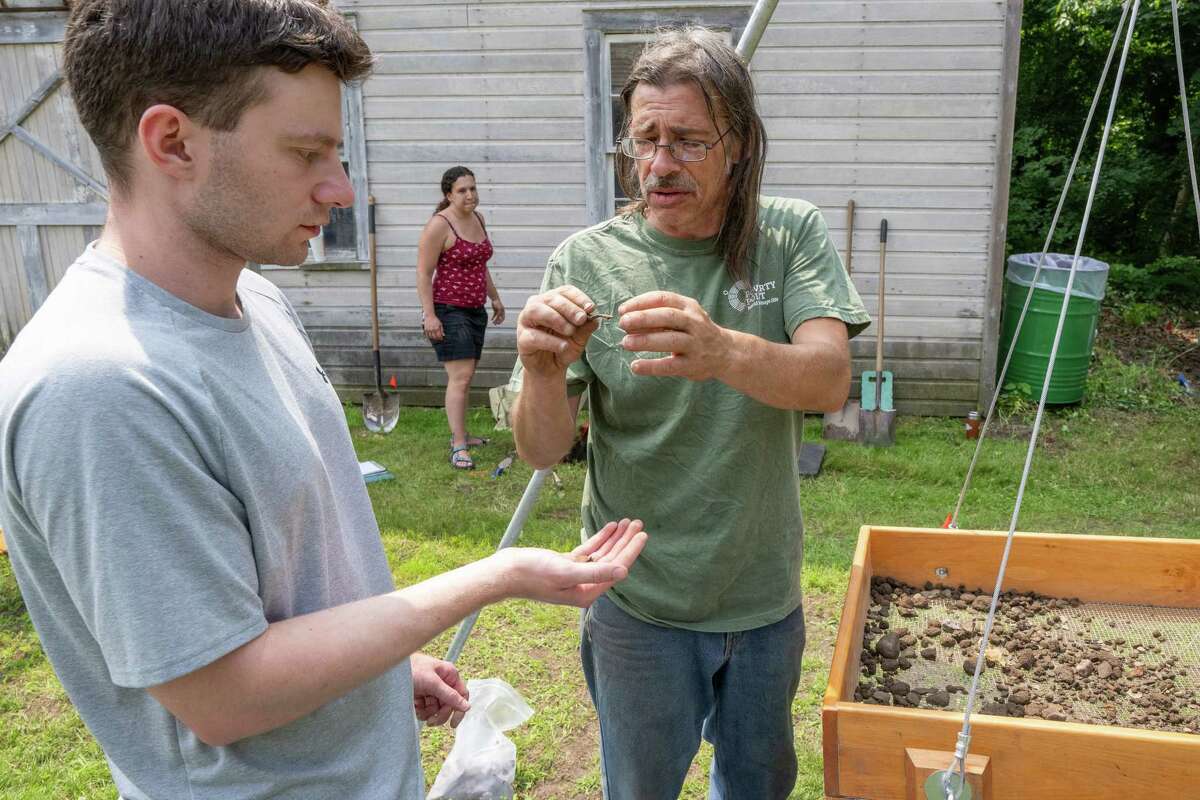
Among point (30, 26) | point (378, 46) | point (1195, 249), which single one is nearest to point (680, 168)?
point (378, 46)

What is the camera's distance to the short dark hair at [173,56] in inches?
36.9

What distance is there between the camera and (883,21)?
6129mm

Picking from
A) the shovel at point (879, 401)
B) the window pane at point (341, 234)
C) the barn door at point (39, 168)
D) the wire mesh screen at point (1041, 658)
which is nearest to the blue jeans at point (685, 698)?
the wire mesh screen at point (1041, 658)

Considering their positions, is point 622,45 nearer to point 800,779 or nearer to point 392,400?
point 392,400

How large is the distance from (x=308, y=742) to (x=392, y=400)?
566 cm

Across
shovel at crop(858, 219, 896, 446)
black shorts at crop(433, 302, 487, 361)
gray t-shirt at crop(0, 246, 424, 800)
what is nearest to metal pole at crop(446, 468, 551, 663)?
gray t-shirt at crop(0, 246, 424, 800)

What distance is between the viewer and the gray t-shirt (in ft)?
2.88

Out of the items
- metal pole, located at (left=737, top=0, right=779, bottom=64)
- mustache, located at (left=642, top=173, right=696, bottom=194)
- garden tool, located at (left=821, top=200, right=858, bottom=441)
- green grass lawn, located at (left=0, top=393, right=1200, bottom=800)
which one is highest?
metal pole, located at (left=737, top=0, right=779, bottom=64)

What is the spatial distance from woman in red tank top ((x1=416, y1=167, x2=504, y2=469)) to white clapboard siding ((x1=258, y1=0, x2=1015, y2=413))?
2.82 feet

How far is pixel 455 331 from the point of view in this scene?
19.9ft

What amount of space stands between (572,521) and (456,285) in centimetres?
193

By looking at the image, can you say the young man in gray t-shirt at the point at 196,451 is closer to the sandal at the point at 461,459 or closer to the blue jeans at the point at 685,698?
the blue jeans at the point at 685,698

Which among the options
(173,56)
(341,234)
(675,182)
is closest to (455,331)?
(341,234)

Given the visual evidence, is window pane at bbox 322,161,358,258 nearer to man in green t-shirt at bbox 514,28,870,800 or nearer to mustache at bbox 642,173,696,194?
man in green t-shirt at bbox 514,28,870,800
